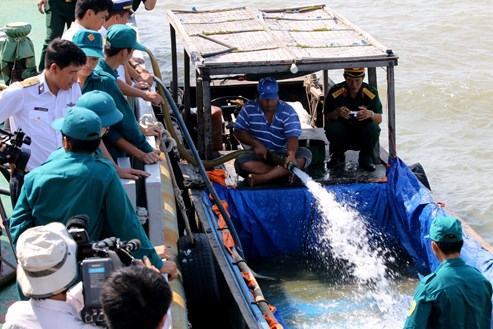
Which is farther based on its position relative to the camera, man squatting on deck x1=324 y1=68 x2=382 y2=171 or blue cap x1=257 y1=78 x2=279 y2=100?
man squatting on deck x1=324 y1=68 x2=382 y2=171

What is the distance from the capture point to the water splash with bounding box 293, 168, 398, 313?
26.9 feet

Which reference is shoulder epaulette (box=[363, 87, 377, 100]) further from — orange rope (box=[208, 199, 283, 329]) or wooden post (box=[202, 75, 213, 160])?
orange rope (box=[208, 199, 283, 329])

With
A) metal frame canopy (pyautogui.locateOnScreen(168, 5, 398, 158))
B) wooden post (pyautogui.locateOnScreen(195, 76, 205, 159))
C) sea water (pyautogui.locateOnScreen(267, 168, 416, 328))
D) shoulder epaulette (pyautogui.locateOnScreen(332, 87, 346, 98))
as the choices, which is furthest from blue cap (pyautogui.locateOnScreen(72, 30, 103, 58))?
shoulder epaulette (pyautogui.locateOnScreen(332, 87, 346, 98))

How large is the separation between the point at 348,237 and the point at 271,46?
186 centimetres

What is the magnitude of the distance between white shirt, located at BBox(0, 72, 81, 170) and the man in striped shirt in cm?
312

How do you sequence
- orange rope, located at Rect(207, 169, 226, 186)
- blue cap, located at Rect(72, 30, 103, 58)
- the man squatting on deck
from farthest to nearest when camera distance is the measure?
the man squatting on deck < orange rope, located at Rect(207, 169, 226, 186) < blue cap, located at Rect(72, 30, 103, 58)

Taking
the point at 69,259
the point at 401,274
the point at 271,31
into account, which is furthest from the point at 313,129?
the point at 69,259

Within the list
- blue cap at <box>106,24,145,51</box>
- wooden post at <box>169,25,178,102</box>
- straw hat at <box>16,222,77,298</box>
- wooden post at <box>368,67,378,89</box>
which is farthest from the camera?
wooden post at <box>169,25,178,102</box>

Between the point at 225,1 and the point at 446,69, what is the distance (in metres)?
6.56

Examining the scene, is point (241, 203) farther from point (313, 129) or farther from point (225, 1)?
point (225, 1)

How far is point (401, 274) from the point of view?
26.9ft

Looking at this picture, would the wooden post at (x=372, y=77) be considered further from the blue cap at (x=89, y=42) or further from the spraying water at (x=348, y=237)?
the blue cap at (x=89, y=42)

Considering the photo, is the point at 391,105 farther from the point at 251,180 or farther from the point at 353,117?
the point at 251,180

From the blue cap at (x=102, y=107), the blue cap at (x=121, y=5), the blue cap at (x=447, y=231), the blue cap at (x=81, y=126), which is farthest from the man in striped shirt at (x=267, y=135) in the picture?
the blue cap at (x=81, y=126)
